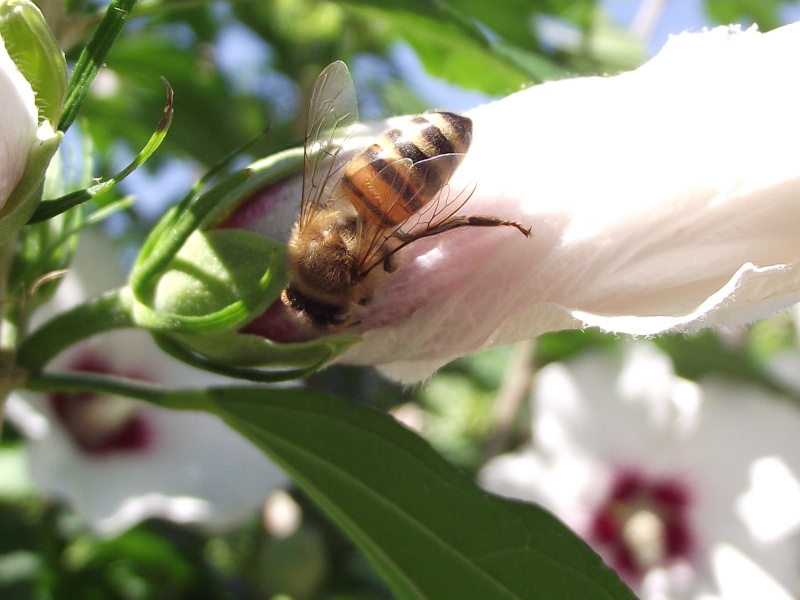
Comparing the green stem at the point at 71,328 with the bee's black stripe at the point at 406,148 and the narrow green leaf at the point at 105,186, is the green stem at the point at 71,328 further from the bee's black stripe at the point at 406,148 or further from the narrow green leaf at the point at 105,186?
the bee's black stripe at the point at 406,148

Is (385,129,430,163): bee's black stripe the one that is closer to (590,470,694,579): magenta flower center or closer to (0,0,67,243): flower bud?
(0,0,67,243): flower bud

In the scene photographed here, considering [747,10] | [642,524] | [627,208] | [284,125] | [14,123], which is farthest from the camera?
[747,10]

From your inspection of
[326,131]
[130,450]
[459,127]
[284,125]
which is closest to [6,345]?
[326,131]

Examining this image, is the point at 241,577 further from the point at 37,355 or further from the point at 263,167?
the point at 263,167

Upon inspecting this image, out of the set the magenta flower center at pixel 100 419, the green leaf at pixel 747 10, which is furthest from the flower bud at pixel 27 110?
the green leaf at pixel 747 10

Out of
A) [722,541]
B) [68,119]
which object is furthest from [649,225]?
[722,541]

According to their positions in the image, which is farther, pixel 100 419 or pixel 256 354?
pixel 100 419

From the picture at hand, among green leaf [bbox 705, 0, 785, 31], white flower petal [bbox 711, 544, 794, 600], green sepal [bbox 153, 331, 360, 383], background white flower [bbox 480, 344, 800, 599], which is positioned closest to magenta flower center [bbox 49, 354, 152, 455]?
background white flower [bbox 480, 344, 800, 599]

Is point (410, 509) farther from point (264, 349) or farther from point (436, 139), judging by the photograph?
point (436, 139)
